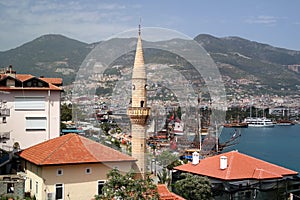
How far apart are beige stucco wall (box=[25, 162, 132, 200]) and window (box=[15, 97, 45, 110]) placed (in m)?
9.46

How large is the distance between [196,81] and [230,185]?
1980 cm

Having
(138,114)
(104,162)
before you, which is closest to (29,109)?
(138,114)

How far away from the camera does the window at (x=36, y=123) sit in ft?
95.9

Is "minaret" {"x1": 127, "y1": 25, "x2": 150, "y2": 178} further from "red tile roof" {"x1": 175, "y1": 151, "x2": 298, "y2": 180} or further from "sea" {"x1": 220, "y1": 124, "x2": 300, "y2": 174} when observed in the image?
"sea" {"x1": 220, "y1": 124, "x2": 300, "y2": 174}

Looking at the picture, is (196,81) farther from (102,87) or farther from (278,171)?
(278,171)

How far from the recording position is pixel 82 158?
64.7ft

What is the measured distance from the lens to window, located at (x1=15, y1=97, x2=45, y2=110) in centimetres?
2886

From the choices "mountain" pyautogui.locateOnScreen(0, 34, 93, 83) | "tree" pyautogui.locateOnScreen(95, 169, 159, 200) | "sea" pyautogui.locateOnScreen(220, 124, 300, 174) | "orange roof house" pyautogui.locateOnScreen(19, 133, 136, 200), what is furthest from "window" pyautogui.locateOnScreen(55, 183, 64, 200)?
"mountain" pyautogui.locateOnScreen(0, 34, 93, 83)

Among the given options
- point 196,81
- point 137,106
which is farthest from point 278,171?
point 196,81

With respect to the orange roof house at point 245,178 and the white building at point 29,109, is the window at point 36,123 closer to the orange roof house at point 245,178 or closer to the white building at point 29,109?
the white building at point 29,109

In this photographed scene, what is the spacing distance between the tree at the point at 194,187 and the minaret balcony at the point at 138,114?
4.37 m

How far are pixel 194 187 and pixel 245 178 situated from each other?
6.32ft

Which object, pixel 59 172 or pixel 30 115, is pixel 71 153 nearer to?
pixel 59 172

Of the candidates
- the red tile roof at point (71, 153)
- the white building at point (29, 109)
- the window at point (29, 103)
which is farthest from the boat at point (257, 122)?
the red tile roof at point (71, 153)
